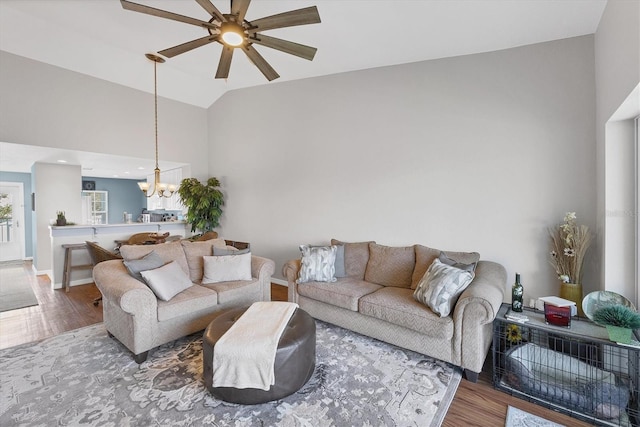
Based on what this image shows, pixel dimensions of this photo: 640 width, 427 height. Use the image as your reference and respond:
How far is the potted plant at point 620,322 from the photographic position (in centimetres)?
181

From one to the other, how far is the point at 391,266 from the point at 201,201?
12.5 feet

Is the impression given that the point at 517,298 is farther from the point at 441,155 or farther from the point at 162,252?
the point at 162,252

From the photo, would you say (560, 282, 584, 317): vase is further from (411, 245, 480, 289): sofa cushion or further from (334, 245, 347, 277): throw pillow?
(334, 245, 347, 277): throw pillow

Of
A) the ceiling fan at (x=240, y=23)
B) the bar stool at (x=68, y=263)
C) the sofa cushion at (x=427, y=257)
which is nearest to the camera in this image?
the ceiling fan at (x=240, y=23)

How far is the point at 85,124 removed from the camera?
177 inches

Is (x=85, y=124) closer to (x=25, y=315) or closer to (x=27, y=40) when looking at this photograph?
(x=27, y=40)

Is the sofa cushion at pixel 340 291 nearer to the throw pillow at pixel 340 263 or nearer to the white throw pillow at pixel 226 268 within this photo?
the throw pillow at pixel 340 263

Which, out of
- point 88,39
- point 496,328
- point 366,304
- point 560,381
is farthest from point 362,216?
point 88,39

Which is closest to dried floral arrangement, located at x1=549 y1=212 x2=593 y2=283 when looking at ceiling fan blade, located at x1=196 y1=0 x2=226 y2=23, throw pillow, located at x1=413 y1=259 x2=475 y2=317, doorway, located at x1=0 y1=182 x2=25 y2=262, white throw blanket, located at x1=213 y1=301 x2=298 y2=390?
throw pillow, located at x1=413 y1=259 x2=475 y2=317

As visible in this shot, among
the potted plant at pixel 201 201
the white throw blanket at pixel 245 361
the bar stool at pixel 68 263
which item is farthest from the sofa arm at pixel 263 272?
the bar stool at pixel 68 263

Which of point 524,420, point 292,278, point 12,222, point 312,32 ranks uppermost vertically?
point 312,32

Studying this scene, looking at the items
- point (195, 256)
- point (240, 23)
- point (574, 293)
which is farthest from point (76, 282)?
point (574, 293)

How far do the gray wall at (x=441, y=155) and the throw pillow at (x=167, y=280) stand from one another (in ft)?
6.31

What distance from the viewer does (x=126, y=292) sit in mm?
2424
